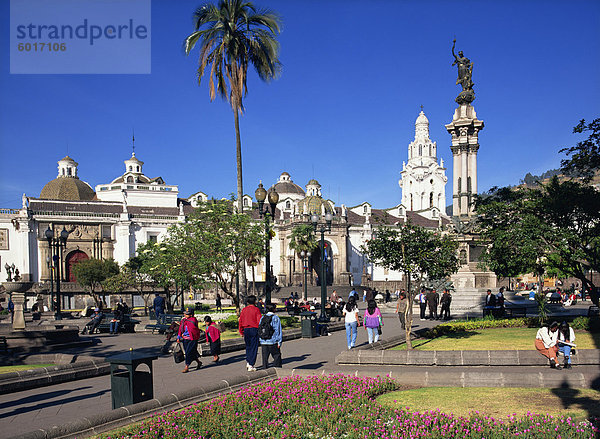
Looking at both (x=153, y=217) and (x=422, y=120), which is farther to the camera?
(x=422, y=120)

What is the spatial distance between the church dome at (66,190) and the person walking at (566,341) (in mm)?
64455

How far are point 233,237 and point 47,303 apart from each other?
101ft

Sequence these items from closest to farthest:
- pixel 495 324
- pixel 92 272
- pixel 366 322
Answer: pixel 366 322 < pixel 495 324 < pixel 92 272

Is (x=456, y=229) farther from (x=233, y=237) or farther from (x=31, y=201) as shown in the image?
(x=31, y=201)

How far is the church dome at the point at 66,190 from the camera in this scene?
6725cm

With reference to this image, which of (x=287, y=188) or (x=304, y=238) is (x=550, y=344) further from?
(x=287, y=188)

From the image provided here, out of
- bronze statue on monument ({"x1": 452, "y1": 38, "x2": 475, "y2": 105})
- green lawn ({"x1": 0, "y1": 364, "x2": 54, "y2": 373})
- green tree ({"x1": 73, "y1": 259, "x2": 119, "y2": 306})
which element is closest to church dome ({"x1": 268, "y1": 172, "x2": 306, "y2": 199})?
green tree ({"x1": 73, "y1": 259, "x2": 119, "y2": 306})

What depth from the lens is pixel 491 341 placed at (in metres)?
14.8

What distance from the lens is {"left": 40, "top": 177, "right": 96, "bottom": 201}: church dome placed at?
67250mm

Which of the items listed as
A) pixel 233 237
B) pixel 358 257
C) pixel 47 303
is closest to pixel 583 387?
pixel 233 237

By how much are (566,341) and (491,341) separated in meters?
3.87

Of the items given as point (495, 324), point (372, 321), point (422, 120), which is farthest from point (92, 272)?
point (422, 120)

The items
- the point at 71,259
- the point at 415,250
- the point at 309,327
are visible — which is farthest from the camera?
the point at 71,259

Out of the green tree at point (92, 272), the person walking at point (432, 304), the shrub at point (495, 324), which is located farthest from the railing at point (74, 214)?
the shrub at point (495, 324)
